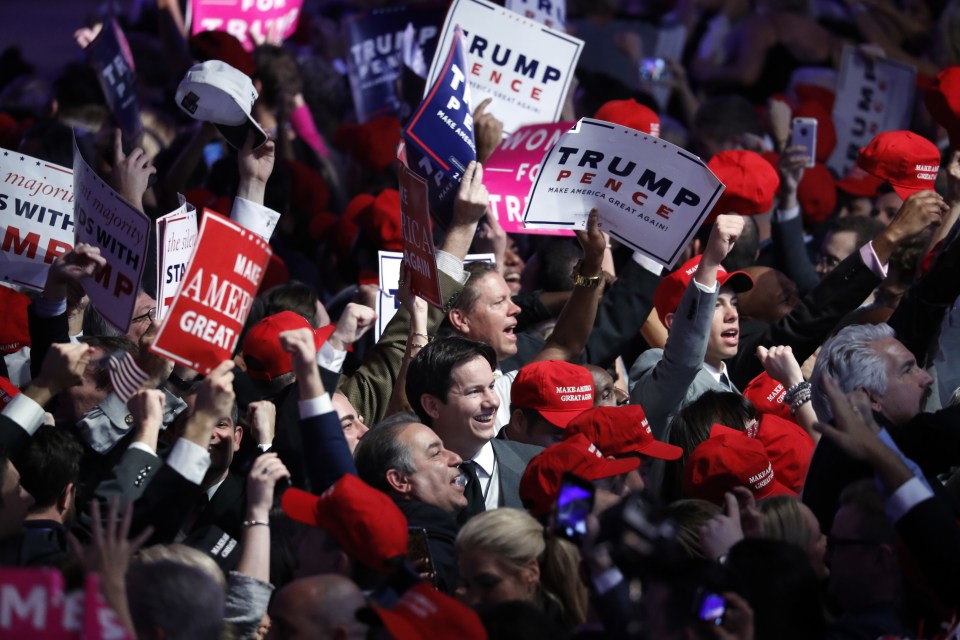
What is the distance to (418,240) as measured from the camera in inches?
247

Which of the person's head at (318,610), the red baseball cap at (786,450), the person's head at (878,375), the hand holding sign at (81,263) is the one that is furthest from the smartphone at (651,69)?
the person's head at (318,610)

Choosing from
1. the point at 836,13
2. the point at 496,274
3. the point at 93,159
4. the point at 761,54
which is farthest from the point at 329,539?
the point at 836,13

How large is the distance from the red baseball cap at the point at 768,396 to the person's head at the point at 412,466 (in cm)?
155

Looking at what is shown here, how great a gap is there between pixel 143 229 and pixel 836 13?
30.7ft

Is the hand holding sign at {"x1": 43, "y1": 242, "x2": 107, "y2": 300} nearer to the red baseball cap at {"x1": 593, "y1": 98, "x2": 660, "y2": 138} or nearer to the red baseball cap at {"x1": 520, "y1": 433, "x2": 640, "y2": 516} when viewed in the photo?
the red baseball cap at {"x1": 520, "y1": 433, "x2": 640, "y2": 516}

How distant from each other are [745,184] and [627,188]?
0.63 metres

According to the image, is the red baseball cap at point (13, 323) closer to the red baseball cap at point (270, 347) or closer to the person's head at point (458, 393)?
the red baseball cap at point (270, 347)

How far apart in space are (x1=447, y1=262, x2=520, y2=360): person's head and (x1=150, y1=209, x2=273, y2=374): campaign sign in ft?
6.85

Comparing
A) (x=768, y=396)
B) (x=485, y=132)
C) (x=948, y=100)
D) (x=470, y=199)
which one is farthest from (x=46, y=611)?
(x=485, y=132)

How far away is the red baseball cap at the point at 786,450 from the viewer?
5883 mm

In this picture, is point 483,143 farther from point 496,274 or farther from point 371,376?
point 371,376

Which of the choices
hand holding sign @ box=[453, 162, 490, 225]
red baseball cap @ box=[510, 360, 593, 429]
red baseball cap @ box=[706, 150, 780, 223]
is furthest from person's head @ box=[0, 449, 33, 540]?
red baseball cap @ box=[706, 150, 780, 223]

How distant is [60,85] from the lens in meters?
10.8

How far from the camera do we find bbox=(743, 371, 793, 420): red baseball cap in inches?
255
